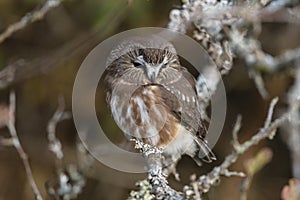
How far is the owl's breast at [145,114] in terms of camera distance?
3809mm

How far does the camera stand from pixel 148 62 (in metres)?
3.68

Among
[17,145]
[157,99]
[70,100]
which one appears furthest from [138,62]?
[70,100]

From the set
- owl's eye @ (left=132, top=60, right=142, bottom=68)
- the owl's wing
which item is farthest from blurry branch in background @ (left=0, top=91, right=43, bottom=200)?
the owl's wing

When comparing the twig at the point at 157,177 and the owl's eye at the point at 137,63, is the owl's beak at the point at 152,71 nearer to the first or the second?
the owl's eye at the point at 137,63

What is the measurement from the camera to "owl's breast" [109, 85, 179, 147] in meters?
3.81

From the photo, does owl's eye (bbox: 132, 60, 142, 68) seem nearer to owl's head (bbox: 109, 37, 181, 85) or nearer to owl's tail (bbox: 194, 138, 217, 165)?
owl's head (bbox: 109, 37, 181, 85)

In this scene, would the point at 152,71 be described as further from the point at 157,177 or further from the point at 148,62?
the point at 157,177

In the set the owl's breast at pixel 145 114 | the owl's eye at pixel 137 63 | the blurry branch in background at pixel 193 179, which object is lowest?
the blurry branch in background at pixel 193 179

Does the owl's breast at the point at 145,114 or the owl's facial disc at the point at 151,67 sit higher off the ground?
the owl's facial disc at the point at 151,67

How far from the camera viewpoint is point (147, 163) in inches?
135

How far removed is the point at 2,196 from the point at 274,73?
3896mm

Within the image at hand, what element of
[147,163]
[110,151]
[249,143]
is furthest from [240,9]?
[110,151]

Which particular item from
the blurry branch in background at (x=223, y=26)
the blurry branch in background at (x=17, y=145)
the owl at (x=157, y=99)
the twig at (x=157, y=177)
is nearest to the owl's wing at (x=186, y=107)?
the owl at (x=157, y=99)

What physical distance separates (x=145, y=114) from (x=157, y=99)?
0.10m
